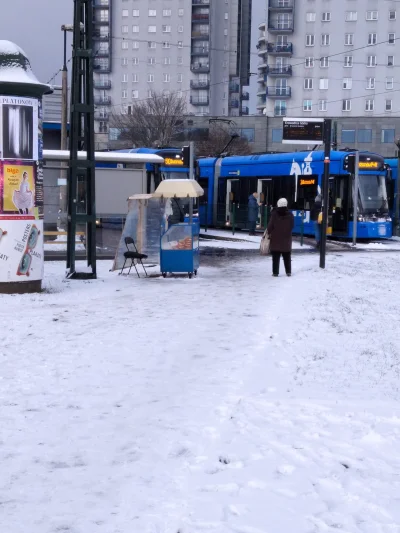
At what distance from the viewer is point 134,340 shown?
984 cm

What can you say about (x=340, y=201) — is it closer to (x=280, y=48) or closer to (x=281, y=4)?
(x=280, y=48)

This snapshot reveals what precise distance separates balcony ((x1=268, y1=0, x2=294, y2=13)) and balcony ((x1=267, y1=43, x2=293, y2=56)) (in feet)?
12.0

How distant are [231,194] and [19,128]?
71.2 feet

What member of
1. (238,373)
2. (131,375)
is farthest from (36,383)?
(238,373)

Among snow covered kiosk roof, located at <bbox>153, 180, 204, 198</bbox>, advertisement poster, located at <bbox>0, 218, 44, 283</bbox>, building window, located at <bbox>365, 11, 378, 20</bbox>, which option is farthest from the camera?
building window, located at <bbox>365, 11, 378, 20</bbox>

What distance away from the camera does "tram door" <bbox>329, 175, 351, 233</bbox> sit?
28.6 m

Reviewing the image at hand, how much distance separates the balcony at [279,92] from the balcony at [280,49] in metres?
→ 3.73

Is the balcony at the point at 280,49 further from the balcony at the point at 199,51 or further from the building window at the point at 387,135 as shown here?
the balcony at the point at 199,51

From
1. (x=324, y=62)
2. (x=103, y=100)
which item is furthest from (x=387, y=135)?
(x=103, y=100)

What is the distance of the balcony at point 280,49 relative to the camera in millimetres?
94625

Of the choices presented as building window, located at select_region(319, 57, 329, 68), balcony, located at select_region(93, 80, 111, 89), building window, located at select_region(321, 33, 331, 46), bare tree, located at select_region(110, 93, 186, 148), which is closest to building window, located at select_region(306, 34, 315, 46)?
building window, located at select_region(321, 33, 331, 46)

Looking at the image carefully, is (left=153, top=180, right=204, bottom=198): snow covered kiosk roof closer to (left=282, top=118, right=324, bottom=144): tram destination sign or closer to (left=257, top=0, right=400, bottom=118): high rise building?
(left=282, top=118, right=324, bottom=144): tram destination sign

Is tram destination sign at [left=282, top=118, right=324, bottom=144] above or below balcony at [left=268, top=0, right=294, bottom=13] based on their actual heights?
below

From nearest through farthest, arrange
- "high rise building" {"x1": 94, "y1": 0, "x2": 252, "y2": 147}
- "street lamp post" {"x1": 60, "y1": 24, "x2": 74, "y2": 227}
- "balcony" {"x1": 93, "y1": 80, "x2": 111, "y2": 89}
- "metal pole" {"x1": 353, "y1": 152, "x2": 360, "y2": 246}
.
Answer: "street lamp post" {"x1": 60, "y1": 24, "x2": 74, "y2": 227} → "metal pole" {"x1": 353, "y1": 152, "x2": 360, "y2": 246} → "high rise building" {"x1": 94, "y1": 0, "x2": 252, "y2": 147} → "balcony" {"x1": 93, "y1": 80, "x2": 111, "y2": 89}
